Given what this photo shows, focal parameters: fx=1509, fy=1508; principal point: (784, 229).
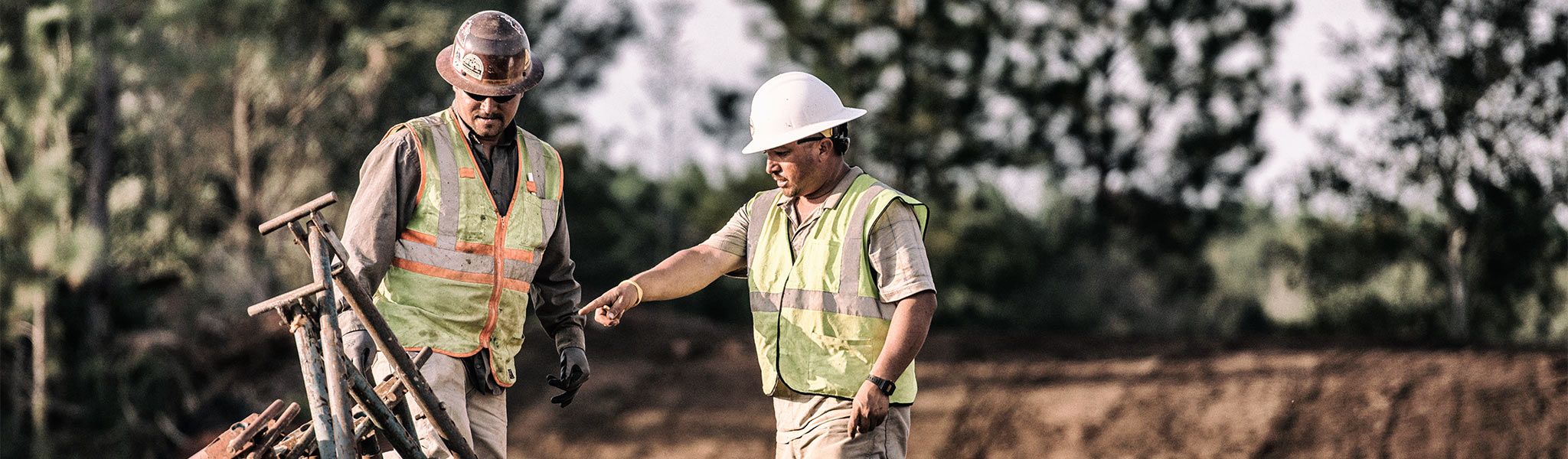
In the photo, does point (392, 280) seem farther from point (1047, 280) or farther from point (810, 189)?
point (1047, 280)

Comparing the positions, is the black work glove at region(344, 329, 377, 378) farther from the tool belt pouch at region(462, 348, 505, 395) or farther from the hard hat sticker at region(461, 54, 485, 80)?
the hard hat sticker at region(461, 54, 485, 80)

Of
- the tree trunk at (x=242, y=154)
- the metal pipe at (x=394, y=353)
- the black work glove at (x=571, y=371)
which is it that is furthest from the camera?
the tree trunk at (x=242, y=154)

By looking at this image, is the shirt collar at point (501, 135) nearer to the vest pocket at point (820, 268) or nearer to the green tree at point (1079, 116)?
the vest pocket at point (820, 268)

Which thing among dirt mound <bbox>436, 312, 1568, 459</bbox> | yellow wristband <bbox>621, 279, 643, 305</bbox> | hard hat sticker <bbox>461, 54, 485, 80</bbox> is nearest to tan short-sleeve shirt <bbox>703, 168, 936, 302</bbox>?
yellow wristband <bbox>621, 279, 643, 305</bbox>

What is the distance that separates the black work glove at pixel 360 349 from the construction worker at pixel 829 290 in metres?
0.69

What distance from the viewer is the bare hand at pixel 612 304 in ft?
15.4

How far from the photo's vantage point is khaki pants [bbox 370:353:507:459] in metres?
4.41

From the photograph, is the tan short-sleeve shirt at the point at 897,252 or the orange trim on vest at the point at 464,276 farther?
the orange trim on vest at the point at 464,276

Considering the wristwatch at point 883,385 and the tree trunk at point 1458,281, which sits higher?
the wristwatch at point 883,385

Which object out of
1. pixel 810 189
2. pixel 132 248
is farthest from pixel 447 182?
pixel 132 248

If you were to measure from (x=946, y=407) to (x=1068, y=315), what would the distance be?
30.0 feet

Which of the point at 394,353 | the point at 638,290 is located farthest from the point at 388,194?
the point at 638,290

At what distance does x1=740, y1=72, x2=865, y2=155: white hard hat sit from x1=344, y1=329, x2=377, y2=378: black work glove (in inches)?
49.3

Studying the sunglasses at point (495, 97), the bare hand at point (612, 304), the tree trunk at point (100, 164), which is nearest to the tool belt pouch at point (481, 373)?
the bare hand at point (612, 304)
